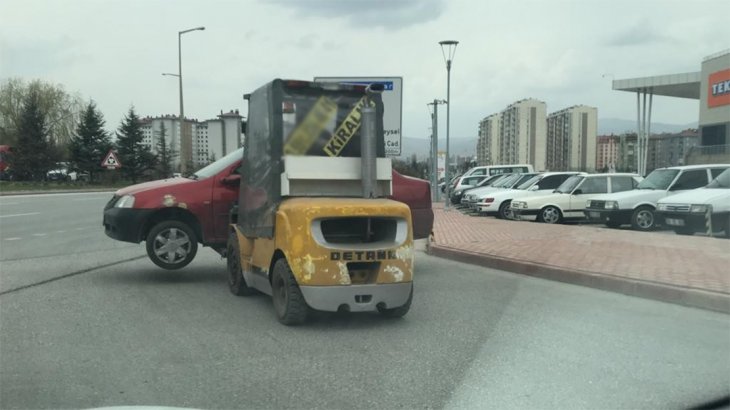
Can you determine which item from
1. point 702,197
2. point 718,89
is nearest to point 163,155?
point 718,89

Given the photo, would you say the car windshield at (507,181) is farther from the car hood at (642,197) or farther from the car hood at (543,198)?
the car hood at (642,197)

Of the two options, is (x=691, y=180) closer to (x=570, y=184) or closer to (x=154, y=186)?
(x=570, y=184)

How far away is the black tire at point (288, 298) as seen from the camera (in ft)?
20.2

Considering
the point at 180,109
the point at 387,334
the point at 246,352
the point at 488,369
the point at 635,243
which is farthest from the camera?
the point at 180,109

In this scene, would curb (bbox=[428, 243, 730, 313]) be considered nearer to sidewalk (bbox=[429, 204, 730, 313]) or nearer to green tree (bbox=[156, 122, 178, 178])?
sidewalk (bbox=[429, 204, 730, 313])

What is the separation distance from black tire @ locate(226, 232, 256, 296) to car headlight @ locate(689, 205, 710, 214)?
987 centimetres

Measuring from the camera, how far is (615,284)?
27.3 feet

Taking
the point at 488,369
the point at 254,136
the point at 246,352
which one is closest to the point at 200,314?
the point at 246,352

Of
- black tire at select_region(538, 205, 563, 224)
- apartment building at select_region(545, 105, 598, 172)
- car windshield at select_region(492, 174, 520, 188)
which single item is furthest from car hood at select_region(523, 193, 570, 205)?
apartment building at select_region(545, 105, 598, 172)

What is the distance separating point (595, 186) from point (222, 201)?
1298 cm

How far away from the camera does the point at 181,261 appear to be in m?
8.58

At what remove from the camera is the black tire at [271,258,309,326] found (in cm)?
616

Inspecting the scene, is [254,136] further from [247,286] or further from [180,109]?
[180,109]

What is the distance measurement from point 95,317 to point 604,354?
5.04m
